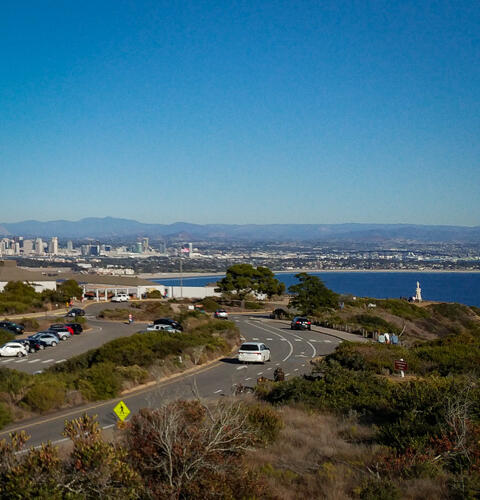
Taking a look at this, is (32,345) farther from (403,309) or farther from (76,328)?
(403,309)

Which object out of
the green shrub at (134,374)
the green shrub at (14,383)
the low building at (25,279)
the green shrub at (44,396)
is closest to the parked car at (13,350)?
the green shrub at (134,374)

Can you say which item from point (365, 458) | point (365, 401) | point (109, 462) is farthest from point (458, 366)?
point (109, 462)

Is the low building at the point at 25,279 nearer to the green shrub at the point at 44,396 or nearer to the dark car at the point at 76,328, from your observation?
the dark car at the point at 76,328

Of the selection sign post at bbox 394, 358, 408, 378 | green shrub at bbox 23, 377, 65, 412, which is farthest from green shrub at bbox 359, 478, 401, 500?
sign post at bbox 394, 358, 408, 378

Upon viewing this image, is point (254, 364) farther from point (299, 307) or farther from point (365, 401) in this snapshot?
point (299, 307)

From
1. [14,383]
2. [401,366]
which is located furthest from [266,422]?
[401,366]

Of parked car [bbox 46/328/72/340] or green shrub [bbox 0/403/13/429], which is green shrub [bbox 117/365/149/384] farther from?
parked car [bbox 46/328/72/340]
